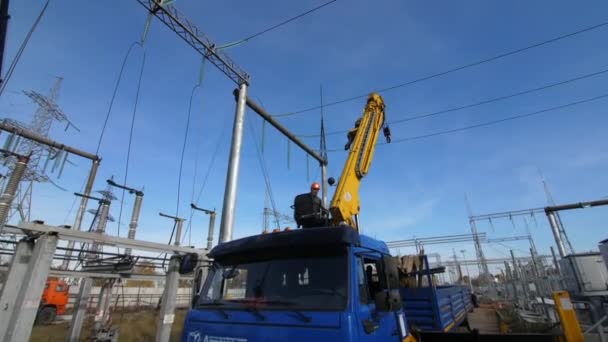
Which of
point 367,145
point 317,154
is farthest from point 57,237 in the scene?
point 317,154

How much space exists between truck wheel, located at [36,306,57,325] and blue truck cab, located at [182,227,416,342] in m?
21.3

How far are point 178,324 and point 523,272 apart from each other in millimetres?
22489

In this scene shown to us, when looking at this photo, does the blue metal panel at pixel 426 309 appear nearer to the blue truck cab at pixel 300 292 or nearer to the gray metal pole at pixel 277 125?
the blue truck cab at pixel 300 292

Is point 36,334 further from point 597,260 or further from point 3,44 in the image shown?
point 597,260

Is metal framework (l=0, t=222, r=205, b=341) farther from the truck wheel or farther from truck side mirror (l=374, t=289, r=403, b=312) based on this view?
the truck wheel

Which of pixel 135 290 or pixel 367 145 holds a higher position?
pixel 367 145

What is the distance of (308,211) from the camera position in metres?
4.77

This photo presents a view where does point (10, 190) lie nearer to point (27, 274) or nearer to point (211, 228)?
point (27, 274)

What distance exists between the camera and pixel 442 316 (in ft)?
15.3

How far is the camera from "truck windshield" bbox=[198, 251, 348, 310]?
111 inches

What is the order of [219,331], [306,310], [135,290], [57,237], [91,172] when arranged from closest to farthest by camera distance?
[306,310] → [219,331] → [57,237] → [91,172] → [135,290]

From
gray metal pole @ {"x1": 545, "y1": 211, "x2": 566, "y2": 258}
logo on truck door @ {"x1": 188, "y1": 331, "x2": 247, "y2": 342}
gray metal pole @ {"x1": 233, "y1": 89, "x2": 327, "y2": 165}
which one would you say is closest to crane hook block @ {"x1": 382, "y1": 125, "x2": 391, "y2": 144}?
gray metal pole @ {"x1": 233, "y1": 89, "x2": 327, "y2": 165}

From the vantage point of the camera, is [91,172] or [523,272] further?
[523,272]

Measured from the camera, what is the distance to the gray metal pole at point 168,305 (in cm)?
704
